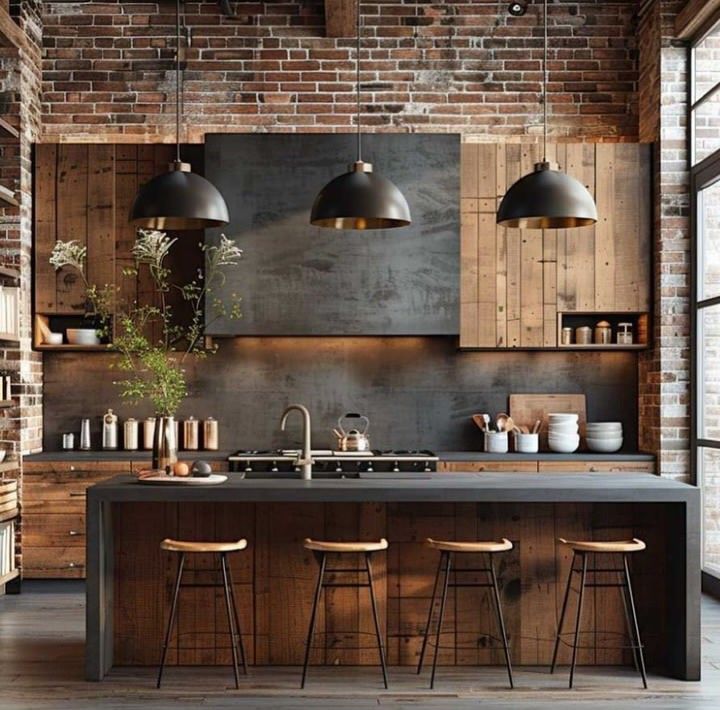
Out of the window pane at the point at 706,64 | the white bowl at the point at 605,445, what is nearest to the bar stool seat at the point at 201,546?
the white bowl at the point at 605,445

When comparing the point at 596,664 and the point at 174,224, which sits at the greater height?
the point at 174,224

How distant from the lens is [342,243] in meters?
6.89

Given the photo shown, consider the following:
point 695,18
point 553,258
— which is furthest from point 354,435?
point 695,18

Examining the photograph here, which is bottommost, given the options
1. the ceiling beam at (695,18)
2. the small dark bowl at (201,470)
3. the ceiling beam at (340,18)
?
the small dark bowl at (201,470)

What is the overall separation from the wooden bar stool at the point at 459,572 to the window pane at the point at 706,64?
368cm

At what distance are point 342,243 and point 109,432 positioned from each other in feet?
7.18

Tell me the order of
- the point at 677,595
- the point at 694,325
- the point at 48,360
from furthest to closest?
1. the point at 48,360
2. the point at 694,325
3. the point at 677,595

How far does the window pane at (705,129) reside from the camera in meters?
6.57

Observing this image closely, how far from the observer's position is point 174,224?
5.17 metres

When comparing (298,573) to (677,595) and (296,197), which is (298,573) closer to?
(677,595)

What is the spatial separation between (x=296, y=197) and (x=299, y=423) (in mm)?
1681

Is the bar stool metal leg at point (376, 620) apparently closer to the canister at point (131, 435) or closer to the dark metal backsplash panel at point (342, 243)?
the dark metal backsplash panel at point (342, 243)

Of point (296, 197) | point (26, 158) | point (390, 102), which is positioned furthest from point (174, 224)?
point (390, 102)

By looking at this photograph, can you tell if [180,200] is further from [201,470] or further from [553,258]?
[553,258]
